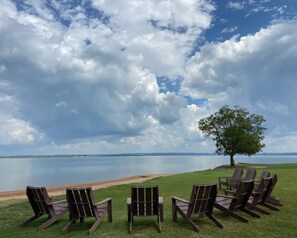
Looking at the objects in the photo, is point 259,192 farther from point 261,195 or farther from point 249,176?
point 249,176

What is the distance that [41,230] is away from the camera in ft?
25.5

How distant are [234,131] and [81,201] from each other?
36613mm

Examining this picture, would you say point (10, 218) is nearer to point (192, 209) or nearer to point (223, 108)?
point (192, 209)

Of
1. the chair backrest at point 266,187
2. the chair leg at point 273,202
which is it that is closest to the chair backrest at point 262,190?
the chair backrest at point 266,187

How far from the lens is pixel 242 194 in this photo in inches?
326

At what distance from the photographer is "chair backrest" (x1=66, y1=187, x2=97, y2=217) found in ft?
23.9

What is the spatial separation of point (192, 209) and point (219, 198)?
2.04 meters

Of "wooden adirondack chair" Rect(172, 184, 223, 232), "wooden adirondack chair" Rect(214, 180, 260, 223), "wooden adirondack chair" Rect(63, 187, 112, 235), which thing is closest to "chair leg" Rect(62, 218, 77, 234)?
"wooden adirondack chair" Rect(63, 187, 112, 235)

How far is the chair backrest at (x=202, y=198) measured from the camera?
24.2 ft

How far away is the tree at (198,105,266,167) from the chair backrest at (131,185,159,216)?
3567cm

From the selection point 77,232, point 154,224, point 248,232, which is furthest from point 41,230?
point 248,232

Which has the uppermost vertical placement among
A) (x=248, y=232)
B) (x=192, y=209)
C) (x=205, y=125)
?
(x=205, y=125)

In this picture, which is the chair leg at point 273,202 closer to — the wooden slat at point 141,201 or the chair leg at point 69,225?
the wooden slat at point 141,201

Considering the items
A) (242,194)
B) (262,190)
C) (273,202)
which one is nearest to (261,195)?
(262,190)
